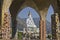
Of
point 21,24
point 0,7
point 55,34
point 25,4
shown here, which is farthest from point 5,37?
point 21,24

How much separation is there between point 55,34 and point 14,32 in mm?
4964

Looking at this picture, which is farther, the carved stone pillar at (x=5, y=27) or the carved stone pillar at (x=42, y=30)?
the carved stone pillar at (x=42, y=30)

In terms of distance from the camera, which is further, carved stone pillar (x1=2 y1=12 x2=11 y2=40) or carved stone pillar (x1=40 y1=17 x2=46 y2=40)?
carved stone pillar (x1=40 y1=17 x2=46 y2=40)

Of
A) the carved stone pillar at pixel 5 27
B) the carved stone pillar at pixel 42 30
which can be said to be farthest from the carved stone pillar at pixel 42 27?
the carved stone pillar at pixel 5 27

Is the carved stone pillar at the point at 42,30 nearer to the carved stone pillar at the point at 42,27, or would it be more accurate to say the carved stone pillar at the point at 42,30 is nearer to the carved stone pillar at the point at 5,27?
the carved stone pillar at the point at 42,27

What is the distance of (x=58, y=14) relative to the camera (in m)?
16.5

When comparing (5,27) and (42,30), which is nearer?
(5,27)

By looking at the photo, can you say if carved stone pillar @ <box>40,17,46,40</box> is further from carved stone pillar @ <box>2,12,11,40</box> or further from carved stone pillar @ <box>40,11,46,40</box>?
carved stone pillar @ <box>2,12,11,40</box>

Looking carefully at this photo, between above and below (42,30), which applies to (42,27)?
above

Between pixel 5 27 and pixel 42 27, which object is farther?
pixel 42 27

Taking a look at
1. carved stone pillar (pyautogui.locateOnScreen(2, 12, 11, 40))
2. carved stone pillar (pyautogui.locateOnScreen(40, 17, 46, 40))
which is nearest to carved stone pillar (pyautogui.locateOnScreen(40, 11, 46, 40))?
carved stone pillar (pyautogui.locateOnScreen(40, 17, 46, 40))

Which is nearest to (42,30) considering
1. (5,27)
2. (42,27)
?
(42,27)

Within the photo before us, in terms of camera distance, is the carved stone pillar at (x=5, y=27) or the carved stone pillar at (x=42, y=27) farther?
the carved stone pillar at (x=42, y=27)

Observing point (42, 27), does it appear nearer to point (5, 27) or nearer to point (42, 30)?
point (42, 30)
